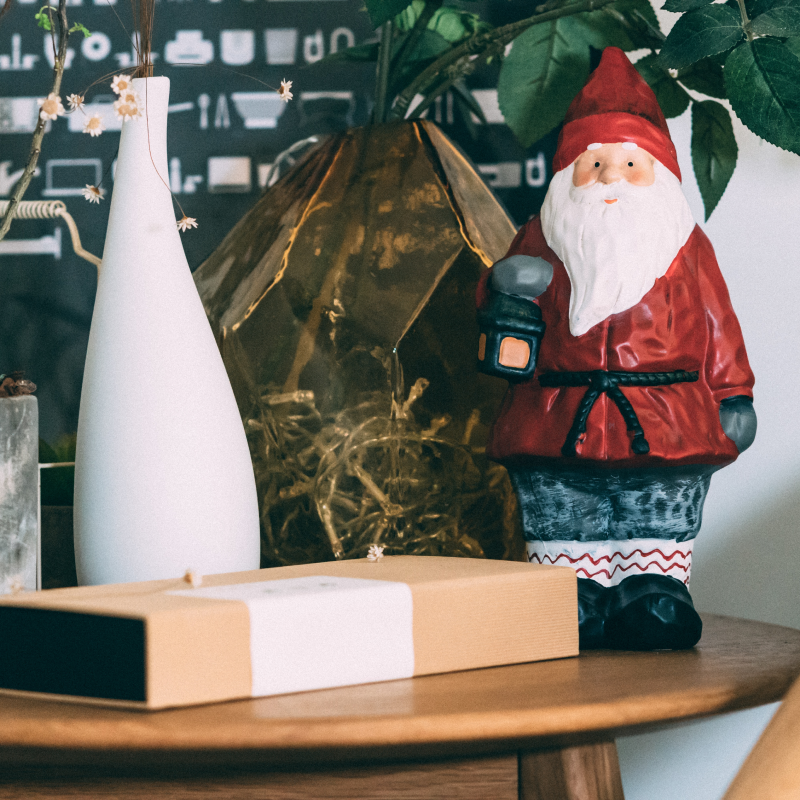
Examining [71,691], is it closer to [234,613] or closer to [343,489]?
[234,613]

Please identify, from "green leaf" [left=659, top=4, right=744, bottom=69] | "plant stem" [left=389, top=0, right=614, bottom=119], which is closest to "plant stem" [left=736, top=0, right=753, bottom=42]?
"green leaf" [left=659, top=4, right=744, bottom=69]

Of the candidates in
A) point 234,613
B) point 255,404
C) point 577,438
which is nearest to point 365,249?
point 255,404

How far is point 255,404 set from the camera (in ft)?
2.48

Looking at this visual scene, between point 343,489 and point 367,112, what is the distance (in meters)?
0.44

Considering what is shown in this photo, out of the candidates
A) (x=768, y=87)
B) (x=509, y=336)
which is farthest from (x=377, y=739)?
(x=768, y=87)

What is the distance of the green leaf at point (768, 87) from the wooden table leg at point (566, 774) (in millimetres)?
447

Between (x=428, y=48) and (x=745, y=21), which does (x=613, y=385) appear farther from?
(x=428, y=48)

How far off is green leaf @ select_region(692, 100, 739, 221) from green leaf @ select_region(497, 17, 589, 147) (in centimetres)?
11

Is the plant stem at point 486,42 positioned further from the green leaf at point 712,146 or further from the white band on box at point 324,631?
the white band on box at point 324,631

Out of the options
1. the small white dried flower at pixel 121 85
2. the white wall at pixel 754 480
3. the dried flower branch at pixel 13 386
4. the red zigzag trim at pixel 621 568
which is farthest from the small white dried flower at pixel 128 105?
the white wall at pixel 754 480

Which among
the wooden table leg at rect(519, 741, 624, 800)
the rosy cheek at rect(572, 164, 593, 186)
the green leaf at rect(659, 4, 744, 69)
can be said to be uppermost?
the green leaf at rect(659, 4, 744, 69)

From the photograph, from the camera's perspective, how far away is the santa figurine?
58 cm

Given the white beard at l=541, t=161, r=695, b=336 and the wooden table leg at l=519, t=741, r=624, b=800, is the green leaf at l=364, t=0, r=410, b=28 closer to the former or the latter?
the white beard at l=541, t=161, r=695, b=336

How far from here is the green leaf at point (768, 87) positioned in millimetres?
655
